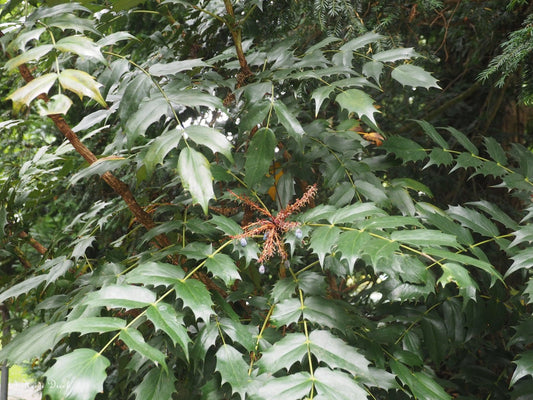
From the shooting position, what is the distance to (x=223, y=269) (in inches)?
37.2

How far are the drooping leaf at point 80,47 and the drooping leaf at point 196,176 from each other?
0.74ft

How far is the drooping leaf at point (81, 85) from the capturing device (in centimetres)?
88

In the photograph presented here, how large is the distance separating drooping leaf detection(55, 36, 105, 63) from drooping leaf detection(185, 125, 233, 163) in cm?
20

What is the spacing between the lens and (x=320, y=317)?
3.23ft

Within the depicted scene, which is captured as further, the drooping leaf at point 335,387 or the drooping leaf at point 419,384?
the drooping leaf at point 419,384

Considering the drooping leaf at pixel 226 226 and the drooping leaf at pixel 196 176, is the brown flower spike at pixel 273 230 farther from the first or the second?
the drooping leaf at pixel 196 176

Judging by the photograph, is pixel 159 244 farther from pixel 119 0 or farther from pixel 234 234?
pixel 119 0

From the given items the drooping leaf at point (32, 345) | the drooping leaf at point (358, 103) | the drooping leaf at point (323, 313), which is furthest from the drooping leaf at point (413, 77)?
the drooping leaf at point (32, 345)

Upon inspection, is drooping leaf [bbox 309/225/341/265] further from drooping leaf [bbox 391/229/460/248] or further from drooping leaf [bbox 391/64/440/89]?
drooping leaf [bbox 391/64/440/89]

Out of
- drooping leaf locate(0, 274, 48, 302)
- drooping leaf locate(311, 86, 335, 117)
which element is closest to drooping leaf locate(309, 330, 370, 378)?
drooping leaf locate(311, 86, 335, 117)

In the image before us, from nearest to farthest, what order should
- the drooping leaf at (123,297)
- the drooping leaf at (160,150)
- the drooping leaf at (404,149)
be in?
the drooping leaf at (123,297) < the drooping leaf at (160,150) < the drooping leaf at (404,149)

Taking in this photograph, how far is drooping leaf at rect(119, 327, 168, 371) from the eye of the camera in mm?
781

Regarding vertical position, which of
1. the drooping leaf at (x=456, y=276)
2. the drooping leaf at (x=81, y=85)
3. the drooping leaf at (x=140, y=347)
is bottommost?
the drooping leaf at (x=456, y=276)

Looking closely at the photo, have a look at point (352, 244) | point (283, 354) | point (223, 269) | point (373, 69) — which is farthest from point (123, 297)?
point (373, 69)
